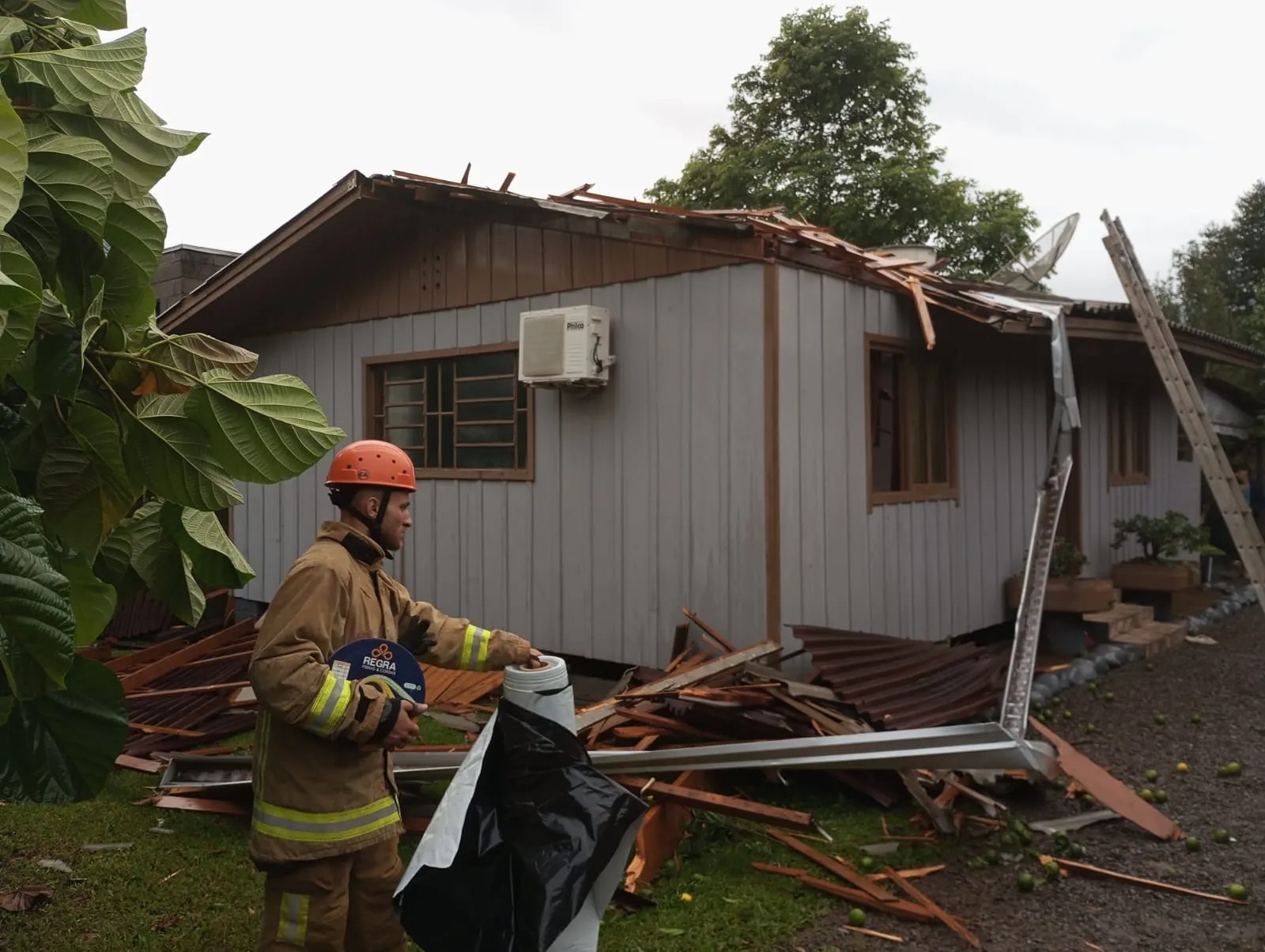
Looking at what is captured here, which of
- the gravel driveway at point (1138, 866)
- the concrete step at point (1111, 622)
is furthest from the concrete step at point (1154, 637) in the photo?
the gravel driveway at point (1138, 866)

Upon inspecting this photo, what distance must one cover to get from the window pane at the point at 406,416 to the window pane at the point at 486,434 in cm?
60

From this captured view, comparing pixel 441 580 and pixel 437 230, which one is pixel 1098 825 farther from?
pixel 437 230

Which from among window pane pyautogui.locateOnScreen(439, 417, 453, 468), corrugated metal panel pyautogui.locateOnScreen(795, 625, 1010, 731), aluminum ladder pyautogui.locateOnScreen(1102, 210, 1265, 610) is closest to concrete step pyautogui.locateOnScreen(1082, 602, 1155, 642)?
aluminum ladder pyautogui.locateOnScreen(1102, 210, 1265, 610)

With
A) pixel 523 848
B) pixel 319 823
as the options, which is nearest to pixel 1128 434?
pixel 523 848

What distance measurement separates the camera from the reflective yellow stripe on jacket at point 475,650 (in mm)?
3682

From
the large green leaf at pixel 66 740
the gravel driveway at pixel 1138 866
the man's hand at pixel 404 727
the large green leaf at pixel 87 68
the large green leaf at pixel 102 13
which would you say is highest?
the large green leaf at pixel 102 13

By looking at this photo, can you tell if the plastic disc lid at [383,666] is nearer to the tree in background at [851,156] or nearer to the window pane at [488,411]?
the window pane at [488,411]

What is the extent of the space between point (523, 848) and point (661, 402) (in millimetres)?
5073

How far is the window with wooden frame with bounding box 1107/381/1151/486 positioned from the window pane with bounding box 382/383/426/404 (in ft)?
26.7

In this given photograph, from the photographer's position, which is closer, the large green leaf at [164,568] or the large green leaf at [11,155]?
the large green leaf at [11,155]

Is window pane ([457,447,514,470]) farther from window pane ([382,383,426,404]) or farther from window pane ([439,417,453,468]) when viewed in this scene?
window pane ([382,383,426,404])

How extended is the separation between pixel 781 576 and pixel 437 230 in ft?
15.1

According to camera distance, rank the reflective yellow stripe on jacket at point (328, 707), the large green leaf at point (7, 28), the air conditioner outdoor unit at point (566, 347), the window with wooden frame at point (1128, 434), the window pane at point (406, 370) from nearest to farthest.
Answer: the large green leaf at point (7, 28) < the reflective yellow stripe on jacket at point (328, 707) < the air conditioner outdoor unit at point (566, 347) < the window pane at point (406, 370) < the window with wooden frame at point (1128, 434)

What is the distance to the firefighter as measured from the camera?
306cm
